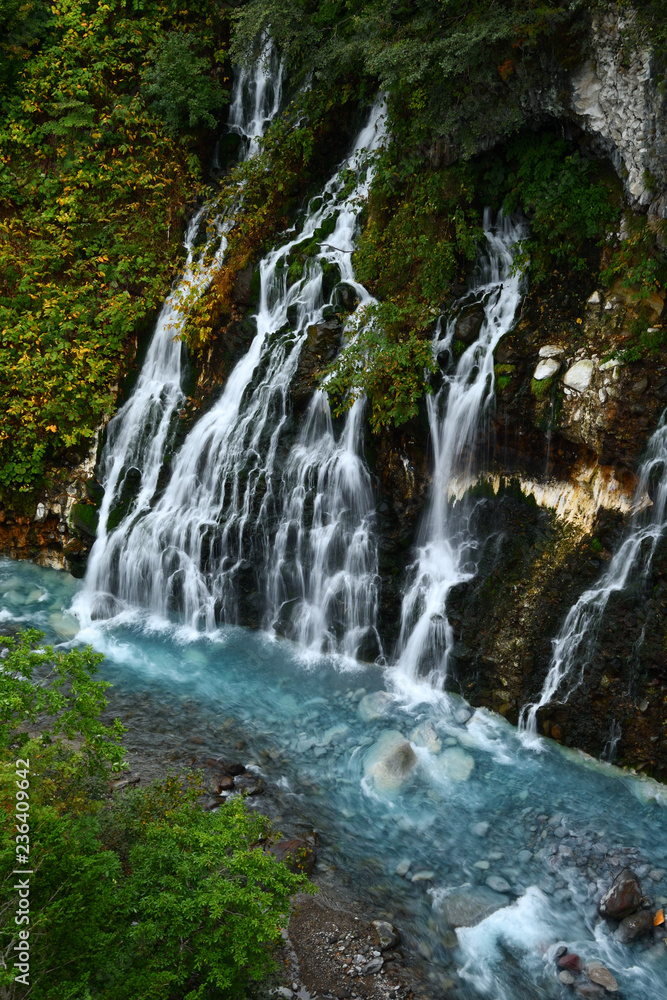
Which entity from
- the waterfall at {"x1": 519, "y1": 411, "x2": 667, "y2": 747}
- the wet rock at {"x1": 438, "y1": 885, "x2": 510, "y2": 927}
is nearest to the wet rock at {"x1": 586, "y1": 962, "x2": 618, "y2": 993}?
the wet rock at {"x1": 438, "y1": 885, "x2": 510, "y2": 927}

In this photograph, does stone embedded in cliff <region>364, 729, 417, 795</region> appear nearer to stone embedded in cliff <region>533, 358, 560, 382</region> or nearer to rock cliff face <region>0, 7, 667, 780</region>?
rock cliff face <region>0, 7, 667, 780</region>

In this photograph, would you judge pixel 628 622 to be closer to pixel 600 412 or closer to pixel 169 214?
pixel 600 412

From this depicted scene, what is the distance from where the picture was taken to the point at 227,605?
11.5m

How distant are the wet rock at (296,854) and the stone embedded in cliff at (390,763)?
1.36m

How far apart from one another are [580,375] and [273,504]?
523cm

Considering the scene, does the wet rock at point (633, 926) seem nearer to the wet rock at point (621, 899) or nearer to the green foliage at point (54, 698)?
the wet rock at point (621, 899)

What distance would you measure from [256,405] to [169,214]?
5.65 m

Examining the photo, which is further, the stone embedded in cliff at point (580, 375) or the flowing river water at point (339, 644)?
the stone embedded in cliff at point (580, 375)

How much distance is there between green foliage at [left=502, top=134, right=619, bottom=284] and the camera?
29.8 ft

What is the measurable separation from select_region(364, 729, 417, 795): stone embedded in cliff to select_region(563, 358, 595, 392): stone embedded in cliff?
512cm

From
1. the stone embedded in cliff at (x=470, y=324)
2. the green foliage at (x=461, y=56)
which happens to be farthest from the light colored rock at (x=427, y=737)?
the green foliage at (x=461, y=56)

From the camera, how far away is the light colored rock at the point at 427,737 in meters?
8.62

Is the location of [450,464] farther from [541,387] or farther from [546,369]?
[546,369]

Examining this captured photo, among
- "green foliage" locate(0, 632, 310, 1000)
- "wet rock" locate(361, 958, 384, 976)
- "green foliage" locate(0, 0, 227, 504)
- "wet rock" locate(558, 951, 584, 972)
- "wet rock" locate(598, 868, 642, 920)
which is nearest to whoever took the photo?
"green foliage" locate(0, 632, 310, 1000)
